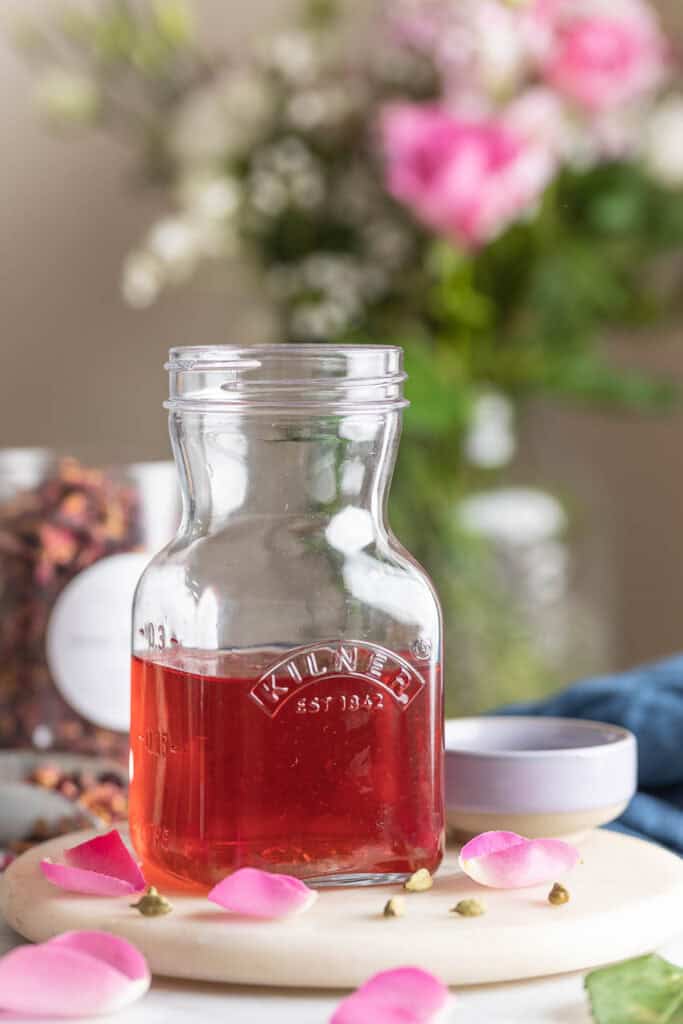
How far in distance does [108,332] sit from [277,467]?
5.03ft

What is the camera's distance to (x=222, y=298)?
7.03 ft

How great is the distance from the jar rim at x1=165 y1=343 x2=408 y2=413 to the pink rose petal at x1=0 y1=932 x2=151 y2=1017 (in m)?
0.24

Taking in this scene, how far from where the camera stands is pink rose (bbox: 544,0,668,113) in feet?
4.98

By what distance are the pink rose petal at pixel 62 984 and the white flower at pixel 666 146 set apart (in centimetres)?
131

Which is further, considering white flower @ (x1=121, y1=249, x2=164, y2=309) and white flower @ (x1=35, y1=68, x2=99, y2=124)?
white flower @ (x1=121, y1=249, x2=164, y2=309)

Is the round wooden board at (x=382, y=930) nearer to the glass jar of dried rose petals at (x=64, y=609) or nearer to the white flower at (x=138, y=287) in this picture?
the glass jar of dried rose petals at (x=64, y=609)

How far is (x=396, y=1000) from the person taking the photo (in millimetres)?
500

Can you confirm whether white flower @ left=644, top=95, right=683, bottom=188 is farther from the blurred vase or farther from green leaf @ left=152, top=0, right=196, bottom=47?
green leaf @ left=152, top=0, right=196, bottom=47

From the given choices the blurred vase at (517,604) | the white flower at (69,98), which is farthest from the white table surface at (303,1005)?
the white flower at (69,98)

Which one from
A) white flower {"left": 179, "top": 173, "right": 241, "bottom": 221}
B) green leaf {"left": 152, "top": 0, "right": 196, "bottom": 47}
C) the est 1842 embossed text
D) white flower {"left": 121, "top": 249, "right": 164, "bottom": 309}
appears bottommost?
the est 1842 embossed text

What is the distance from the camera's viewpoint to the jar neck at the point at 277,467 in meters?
0.64

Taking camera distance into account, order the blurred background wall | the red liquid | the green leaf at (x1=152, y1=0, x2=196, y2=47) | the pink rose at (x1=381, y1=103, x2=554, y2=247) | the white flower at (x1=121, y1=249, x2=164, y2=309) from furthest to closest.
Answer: the blurred background wall < the white flower at (x1=121, y1=249, x2=164, y2=309) < the green leaf at (x1=152, y1=0, x2=196, y2=47) < the pink rose at (x1=381, y1=103, x2=554, y2=247) < the red liquid

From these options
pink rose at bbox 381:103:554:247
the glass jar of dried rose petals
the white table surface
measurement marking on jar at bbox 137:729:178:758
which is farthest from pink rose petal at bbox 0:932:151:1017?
pink rose at bbox 381:103:554:247

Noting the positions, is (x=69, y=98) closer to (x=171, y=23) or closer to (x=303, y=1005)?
(x=171, y=23)
